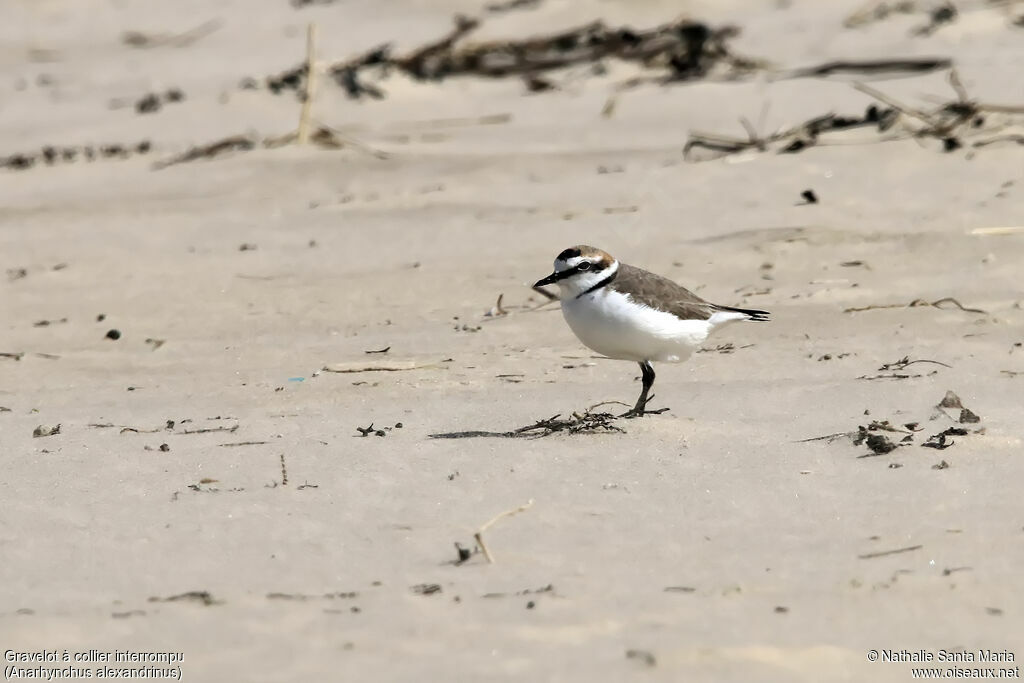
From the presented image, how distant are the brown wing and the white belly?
4 centimetres

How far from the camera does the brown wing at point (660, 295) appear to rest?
253 inches

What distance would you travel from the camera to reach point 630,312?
6.30 m

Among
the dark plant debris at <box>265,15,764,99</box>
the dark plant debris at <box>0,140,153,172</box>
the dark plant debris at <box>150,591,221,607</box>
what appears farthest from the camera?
the dark plant debris at <box>265,15,764,99</box>

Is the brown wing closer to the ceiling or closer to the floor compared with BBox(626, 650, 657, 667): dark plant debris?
closer to the floor

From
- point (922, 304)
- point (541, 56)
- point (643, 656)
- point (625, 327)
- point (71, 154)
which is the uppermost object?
point (643, 656)

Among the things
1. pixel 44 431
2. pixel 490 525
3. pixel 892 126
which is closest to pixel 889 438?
pixel 490 525

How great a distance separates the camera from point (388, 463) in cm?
573

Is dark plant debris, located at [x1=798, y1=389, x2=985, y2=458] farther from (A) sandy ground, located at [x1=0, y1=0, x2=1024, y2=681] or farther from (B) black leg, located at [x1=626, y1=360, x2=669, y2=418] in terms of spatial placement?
(B) black leg, located at [x1=626, y1=360, x2=669, y2=418]

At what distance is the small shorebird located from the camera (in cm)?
633

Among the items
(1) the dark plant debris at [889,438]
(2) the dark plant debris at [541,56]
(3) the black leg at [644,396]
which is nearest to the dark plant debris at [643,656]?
(1) the dark plant debris at [889,438]

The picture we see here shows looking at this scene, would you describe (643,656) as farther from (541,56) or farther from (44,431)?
(541,56)

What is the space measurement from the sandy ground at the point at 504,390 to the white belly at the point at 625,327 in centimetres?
30

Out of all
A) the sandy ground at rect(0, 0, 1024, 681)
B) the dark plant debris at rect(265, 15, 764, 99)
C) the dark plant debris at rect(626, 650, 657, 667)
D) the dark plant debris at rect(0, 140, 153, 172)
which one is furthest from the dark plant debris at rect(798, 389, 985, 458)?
the dark plant debris at rect(0, 140, 153, 172)

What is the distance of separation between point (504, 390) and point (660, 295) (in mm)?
933
